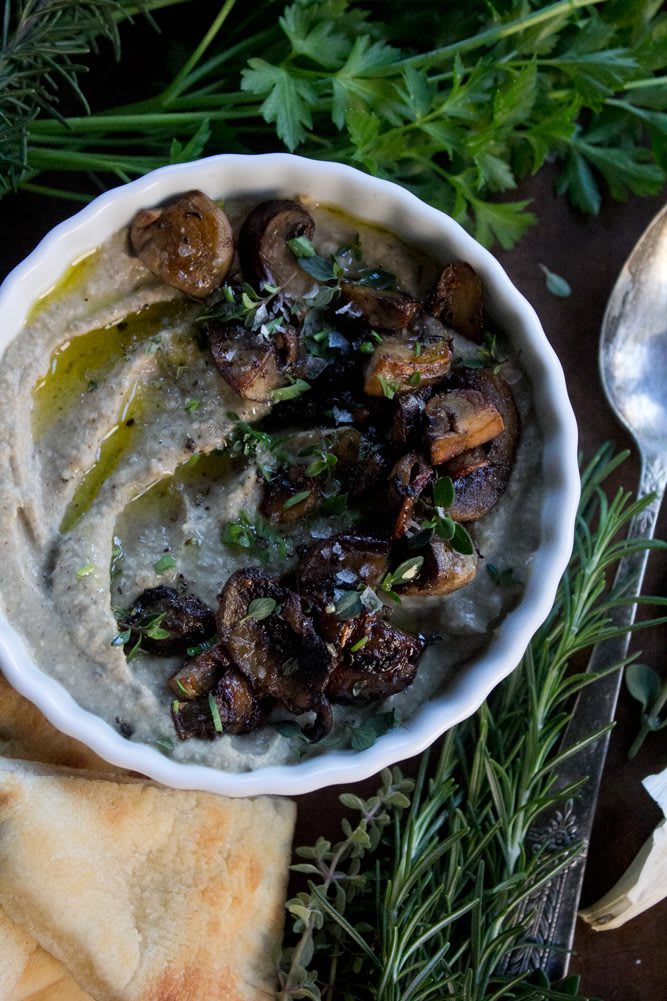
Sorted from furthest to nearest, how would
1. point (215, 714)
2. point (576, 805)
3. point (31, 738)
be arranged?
point (576, 805), point (31, 738), point (215, 714)

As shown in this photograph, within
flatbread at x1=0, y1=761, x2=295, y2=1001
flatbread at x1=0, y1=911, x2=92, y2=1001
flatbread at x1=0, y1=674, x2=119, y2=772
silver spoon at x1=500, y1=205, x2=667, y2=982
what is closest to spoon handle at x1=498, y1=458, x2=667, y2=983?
silver spoon at x1=500, y1=205, x2=667, y2=982

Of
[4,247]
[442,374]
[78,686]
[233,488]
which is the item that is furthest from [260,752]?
[4,247]

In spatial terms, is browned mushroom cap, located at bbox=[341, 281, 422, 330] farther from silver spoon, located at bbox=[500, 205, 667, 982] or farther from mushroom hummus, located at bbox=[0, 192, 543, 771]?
silver spoon, located at bbox=[500, 205, 667, 982]

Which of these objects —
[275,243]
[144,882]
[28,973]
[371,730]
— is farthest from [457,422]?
[28,973]

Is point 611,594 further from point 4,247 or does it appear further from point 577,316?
point 4,247

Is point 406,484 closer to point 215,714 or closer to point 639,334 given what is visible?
point 215,714

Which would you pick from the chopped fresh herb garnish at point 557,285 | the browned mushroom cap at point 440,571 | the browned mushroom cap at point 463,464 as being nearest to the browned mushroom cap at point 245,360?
the browned mushroom cap at point 463,464

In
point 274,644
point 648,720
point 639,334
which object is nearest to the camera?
point 274,644
